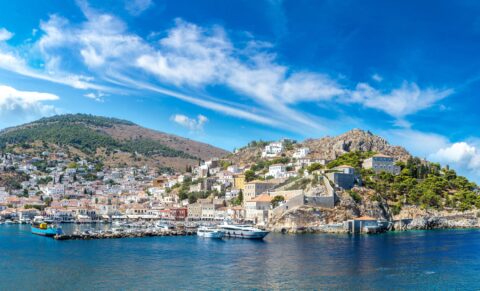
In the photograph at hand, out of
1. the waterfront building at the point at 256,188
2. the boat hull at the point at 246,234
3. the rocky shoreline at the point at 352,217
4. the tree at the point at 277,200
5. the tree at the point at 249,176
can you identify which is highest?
the tree at the point at 249,176

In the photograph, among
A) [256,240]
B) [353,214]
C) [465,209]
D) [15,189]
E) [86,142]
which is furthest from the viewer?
Answer: [86,142]

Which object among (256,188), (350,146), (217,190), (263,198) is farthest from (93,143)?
(263,198)

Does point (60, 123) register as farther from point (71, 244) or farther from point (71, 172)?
point (71, 244)

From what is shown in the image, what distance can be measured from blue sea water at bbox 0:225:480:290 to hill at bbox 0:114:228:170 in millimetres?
97597

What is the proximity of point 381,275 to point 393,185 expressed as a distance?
38.3 m

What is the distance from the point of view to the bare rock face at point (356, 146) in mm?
79925

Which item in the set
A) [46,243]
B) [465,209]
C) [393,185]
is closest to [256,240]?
[46,243]

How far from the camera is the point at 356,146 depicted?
81.6 meters

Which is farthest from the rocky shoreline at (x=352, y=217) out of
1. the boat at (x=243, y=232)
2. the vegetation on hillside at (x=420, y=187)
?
the boat at (x=243, y=232)

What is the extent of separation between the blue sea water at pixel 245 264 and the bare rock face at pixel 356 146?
37.8 metres

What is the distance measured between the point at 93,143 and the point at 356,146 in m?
88.9

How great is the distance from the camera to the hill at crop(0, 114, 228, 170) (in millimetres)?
135500

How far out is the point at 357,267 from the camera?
27500mm

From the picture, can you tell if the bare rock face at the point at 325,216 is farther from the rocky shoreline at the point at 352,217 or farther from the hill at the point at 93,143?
the hill at the point at 93,143
